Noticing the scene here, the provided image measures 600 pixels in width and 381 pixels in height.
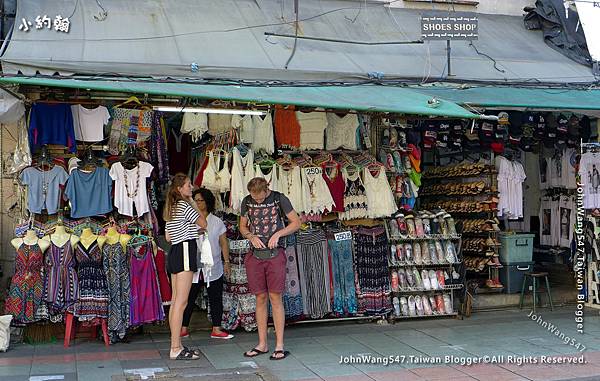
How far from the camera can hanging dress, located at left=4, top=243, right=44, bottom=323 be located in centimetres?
763

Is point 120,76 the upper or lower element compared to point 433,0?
lower

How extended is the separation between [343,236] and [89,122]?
3423mm

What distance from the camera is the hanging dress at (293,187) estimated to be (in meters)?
8.77


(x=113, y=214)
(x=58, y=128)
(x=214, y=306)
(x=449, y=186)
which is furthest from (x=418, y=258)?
(x=58, y=128)

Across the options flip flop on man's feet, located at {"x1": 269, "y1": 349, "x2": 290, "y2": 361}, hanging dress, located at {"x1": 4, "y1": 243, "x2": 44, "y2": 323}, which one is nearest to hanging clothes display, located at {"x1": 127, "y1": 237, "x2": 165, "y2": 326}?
hanging dress, located at {"x1": 4, "y1": 243, "x2": 44, "y2": 323}

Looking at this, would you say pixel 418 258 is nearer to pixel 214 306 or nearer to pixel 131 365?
pixel 214 306

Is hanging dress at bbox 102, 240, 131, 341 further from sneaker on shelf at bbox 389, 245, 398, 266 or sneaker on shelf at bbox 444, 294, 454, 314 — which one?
sneaker on shelf at bbox 444, 294, 454, 314

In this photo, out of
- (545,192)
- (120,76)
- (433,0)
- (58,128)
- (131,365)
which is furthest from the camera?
(545,192)

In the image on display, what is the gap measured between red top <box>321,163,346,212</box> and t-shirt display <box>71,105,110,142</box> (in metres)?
2.77

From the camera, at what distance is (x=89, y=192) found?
8094mm

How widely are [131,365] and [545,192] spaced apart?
25.1ft

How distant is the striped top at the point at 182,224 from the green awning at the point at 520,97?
319 cm

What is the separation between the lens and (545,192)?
1177 cm

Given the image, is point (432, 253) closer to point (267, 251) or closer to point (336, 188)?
point (336, 188)
